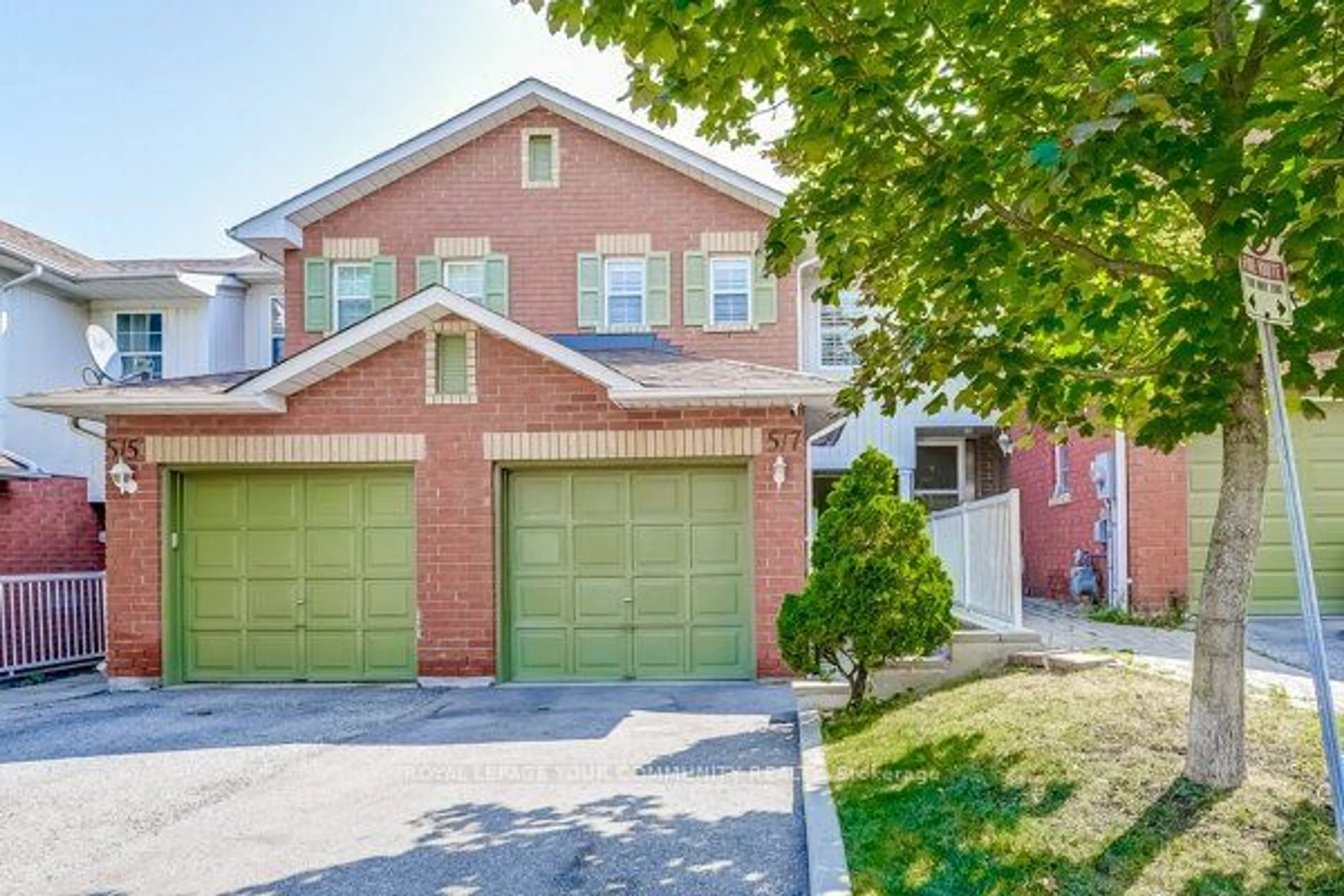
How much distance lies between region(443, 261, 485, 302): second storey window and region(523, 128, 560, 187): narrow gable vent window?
141 cm

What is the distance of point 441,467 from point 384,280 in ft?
15.2

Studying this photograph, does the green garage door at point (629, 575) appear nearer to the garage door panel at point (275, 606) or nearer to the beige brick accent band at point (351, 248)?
the garage door panel at point (275, 606)

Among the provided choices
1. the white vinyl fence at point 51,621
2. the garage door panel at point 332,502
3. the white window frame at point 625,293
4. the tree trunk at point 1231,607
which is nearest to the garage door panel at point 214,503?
Result: the garage door panel at point 332,502

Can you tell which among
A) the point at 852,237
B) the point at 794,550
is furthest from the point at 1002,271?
the point at 794,550

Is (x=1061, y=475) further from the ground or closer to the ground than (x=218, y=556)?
further from the ground

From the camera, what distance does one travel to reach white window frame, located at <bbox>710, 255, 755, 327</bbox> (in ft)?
46.1

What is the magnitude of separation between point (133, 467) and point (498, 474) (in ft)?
13.3

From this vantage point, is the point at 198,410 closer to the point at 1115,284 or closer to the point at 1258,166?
the point at 1115,284

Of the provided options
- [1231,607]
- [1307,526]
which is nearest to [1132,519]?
Answer: [1307,526]

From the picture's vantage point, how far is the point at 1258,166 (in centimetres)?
408

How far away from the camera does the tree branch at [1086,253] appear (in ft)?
16.1

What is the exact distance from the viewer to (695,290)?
46.2ft

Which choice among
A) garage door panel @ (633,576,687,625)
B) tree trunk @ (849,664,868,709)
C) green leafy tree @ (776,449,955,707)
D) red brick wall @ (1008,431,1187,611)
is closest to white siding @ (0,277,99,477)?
garage door panel @ (633,576,687,625)

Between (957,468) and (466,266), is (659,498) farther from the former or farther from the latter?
(957,468)
